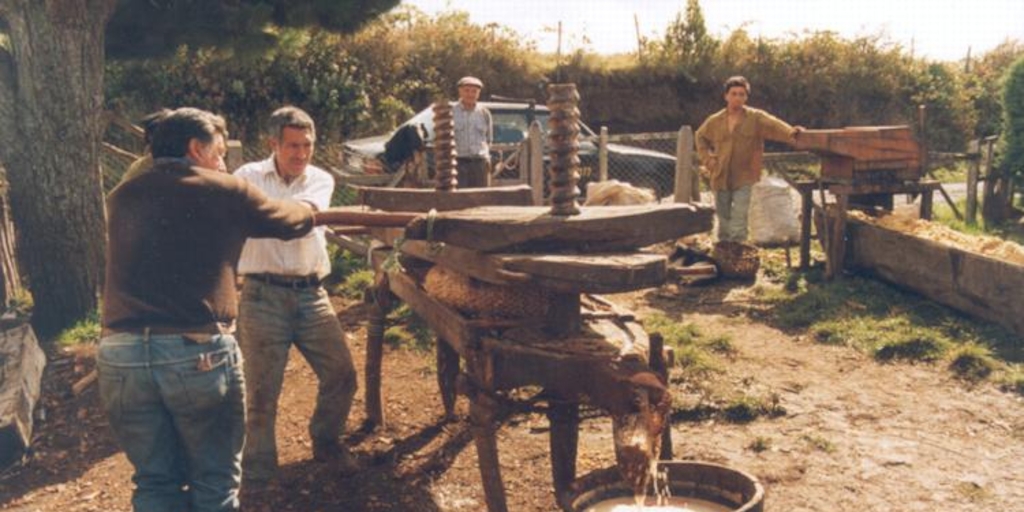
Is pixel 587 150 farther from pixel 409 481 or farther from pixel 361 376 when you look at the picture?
pixel 409 481

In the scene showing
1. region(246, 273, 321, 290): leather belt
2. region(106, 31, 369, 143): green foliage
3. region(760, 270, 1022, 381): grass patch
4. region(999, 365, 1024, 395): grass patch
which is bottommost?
region(999, 365, 1024, 395): grass patch

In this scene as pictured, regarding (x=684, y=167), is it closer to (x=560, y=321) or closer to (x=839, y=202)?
(x=839, y=202)

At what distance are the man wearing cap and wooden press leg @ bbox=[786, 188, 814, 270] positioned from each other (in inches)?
127

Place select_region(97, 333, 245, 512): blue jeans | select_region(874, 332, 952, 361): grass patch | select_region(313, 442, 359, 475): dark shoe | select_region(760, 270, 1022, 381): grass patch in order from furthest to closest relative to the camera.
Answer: select_region(874, 332, 952, 361): grass patch → select_region(760, 270, 1022, 381): grass patch → select_region(313, 442, 359, 475): dark shoe → select_region(97, 333, 245, 512): blue jeans

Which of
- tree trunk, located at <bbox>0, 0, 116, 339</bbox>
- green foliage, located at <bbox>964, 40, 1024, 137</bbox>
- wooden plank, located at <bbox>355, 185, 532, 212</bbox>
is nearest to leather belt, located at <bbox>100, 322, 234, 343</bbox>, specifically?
wooden plank, located at <bbox>355, 185, 532, 212</bbox>

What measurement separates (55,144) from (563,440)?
18.3 ft

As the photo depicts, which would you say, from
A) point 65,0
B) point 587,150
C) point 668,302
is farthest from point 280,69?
point 668,302

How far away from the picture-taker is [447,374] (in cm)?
597

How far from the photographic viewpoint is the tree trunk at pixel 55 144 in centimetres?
761

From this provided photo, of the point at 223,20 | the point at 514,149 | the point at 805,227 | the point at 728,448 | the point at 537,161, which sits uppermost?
the point at 223,20

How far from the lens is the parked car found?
11.8 m

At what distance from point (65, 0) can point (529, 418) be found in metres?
5.05

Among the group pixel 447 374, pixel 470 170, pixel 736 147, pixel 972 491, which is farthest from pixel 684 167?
pixel 972 491

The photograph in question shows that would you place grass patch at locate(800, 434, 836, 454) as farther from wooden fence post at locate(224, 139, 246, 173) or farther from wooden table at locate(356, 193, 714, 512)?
wooden fence post at locate(224, 139, 246, 173)
